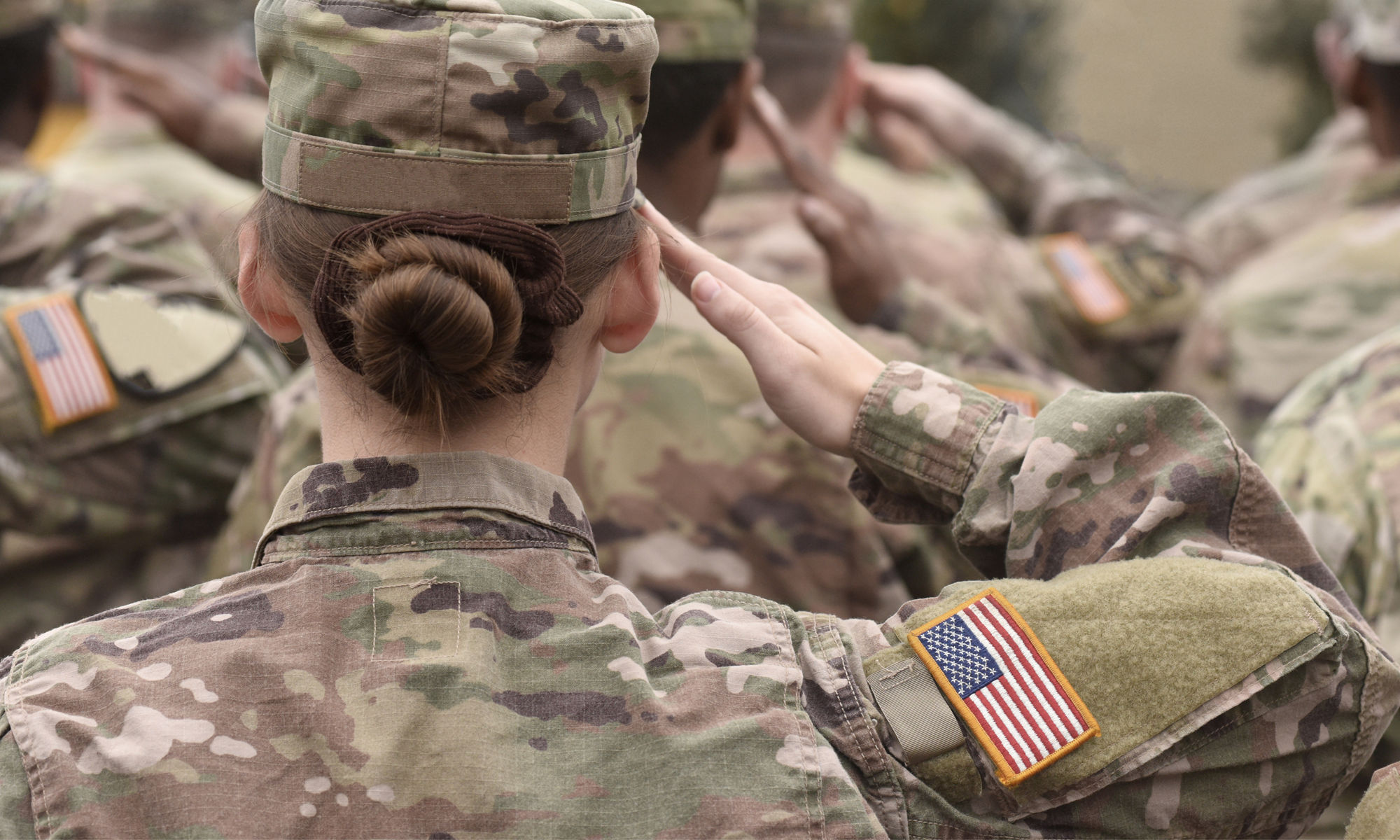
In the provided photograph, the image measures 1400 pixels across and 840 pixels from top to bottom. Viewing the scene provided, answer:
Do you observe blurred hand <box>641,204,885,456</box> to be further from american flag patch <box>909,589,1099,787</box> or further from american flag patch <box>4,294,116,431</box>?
american flag patch <box>4,294,116,431</box>

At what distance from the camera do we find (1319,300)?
3.59 metres

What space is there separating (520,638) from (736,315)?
48 centimetres

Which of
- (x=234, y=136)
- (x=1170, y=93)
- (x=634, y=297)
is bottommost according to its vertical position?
(x=1170, y=93)

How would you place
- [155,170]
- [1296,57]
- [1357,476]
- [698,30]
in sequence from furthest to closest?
[1296,57]
[155,170]
[698,30]
[1357,476]

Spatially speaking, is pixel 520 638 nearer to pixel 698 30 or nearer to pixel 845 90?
pixel 698 30

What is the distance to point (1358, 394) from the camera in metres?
2.23

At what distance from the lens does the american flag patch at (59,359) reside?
235 cm

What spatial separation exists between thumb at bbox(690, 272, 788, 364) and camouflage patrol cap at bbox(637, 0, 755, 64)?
33.7 inches

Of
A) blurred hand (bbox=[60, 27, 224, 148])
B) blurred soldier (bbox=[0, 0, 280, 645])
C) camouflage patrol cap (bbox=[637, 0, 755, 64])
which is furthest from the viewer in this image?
blurred hand (bbox=[60, 27, 224, 148])

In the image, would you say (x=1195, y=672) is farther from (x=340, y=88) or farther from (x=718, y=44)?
(x=718, y=44)

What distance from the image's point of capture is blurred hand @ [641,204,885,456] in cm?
152

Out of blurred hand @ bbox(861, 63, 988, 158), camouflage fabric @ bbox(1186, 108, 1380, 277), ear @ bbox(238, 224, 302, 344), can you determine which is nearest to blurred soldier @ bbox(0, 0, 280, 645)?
ear @ bbox(238, 224, 302, 344)

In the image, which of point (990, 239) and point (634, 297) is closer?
point (634, 297)

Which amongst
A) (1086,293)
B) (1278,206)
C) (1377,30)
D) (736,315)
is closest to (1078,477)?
(736,315)
